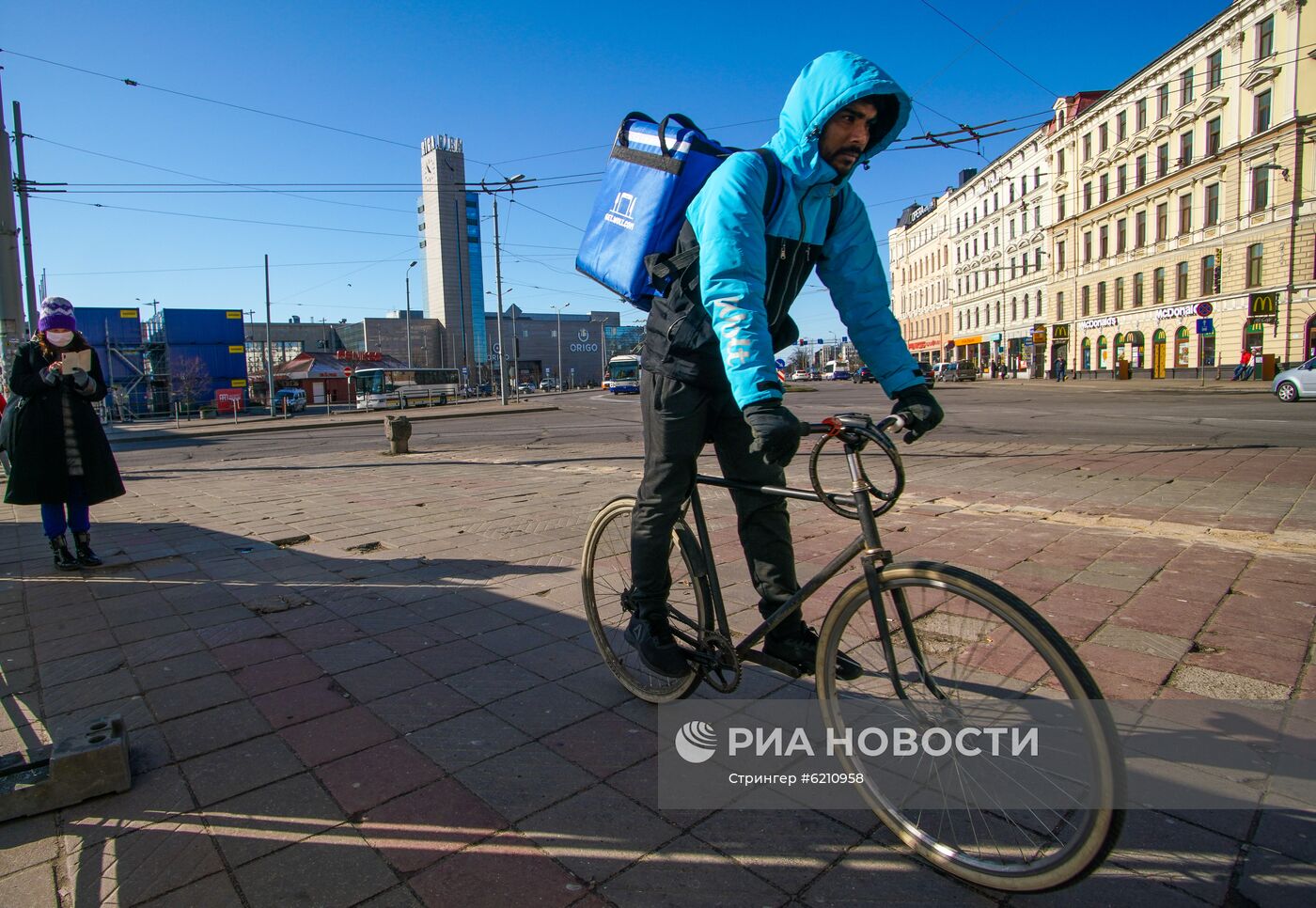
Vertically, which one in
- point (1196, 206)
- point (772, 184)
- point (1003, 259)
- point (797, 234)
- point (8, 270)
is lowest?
point (797, 234)

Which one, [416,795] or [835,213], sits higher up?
[835,213]

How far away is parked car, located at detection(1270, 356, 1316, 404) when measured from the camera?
1912cm

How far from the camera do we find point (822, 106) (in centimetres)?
200

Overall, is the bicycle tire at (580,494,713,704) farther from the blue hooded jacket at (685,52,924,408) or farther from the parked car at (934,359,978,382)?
the parked car at (934,359,978,382)

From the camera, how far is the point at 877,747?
6.11ft

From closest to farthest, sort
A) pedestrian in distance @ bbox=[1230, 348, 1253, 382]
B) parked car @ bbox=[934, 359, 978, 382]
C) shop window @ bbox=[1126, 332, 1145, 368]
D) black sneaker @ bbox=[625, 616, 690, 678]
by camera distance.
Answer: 1. black sneaker @ bbox=[625, 616, 690, 678]
2. pedestrian in distance @ bbox=[1230, 348, 1253, 382]
3. shop window @ bbox=[1126, 332, 1145, 368]
4. parked car @ bbox=[934, 359, 978, 382]

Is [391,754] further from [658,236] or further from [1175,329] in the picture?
[1175,329]

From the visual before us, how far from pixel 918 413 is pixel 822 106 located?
0.88m

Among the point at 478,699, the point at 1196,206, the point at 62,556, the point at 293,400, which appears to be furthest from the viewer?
the point at 293,400

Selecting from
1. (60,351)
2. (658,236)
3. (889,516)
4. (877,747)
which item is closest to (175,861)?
(877,747)

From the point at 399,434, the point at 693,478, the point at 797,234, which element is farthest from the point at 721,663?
the point at 399,434

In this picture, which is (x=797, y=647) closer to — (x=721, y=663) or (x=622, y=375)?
(x=721, y=663)

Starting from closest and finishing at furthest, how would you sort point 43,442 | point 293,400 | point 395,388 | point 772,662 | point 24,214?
point 772,662 < point 43,442 < point 24,214 < point 395,388 < point 293,400

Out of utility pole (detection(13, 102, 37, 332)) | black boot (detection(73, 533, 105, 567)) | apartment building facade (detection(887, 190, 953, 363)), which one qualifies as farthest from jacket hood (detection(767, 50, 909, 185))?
apartment building facade (detection(887, 190, 953, 363))
